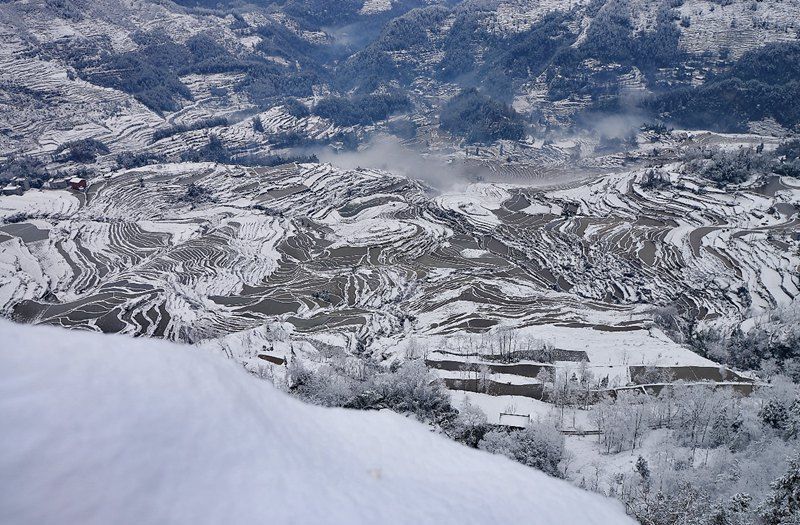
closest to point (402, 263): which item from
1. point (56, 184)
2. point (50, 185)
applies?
point (56, 184)

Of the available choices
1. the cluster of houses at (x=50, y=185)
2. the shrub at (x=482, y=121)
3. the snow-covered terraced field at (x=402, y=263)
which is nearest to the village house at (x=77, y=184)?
the cluster of houses at (x=50, y=185)

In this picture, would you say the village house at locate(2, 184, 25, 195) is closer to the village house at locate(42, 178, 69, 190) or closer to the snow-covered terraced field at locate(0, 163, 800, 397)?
the snow-covered terraced field at locate(0, 163, 800, 397)

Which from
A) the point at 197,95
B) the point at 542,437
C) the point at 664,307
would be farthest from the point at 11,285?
the point at 197,95

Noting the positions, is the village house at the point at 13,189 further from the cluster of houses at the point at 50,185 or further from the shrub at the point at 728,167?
the shrub at the point at 728,167

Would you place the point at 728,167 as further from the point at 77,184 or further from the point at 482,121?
the point at 77,184

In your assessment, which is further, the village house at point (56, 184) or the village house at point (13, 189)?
the village house at point (56, 184)

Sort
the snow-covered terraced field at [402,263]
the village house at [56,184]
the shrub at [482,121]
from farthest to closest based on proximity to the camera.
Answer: the shrub at [482,121] → the village house at [56,184] → the snow-covered terraced field at [402,263]

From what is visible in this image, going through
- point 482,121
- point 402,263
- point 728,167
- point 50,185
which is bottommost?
point 402,263
